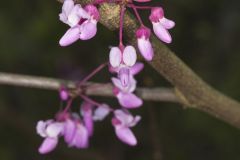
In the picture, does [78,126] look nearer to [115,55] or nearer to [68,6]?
[115,55]

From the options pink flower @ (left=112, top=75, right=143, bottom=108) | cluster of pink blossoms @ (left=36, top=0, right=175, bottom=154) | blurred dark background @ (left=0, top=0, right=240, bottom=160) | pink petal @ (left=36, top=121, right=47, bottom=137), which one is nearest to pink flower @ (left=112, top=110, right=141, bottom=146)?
cluster of pink blossoms @ (left=36, top=0, right=175, bottom=154)

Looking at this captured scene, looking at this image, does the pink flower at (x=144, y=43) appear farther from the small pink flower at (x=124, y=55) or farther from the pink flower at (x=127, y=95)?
the pink flower at (x=127, y=95)

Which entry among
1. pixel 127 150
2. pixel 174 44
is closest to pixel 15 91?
pixel 127 150

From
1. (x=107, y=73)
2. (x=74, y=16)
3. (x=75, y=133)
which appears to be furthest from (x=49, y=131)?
(x=107, y=73)

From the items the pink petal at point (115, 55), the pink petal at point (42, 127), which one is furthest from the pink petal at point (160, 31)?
the pink petal at point (42, 127)

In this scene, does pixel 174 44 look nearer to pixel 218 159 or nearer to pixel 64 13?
pixel 218 159

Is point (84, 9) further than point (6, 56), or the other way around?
point (6, 56)
